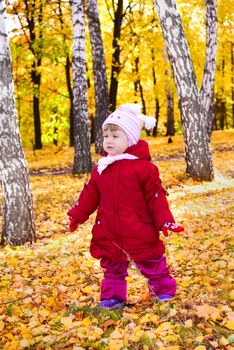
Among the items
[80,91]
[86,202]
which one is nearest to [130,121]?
[86,202]

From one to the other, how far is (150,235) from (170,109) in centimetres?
1785

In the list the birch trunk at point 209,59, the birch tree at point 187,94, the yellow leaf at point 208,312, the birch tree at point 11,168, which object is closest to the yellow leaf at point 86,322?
the yellow leaf at point 208,312

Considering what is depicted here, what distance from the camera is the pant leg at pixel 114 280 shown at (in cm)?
386

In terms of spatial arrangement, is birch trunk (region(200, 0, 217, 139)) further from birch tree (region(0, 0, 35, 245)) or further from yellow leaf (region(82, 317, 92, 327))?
yellow leaf (region(82, 317, 92, 327))

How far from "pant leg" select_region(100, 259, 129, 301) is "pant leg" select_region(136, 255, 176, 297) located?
176mm

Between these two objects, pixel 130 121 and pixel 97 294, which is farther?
pixel 97 294

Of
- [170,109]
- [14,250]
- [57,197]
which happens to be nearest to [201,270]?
[14,250]

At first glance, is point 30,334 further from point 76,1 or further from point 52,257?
point 76,1

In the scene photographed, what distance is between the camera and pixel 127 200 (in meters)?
3.62

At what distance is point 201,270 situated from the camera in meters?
4.97

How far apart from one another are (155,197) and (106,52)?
22.4 meters

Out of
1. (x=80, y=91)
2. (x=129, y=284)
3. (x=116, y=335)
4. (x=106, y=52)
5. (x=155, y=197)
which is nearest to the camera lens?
(x=116, y=335)

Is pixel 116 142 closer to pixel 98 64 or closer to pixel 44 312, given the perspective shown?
pixel 44 312

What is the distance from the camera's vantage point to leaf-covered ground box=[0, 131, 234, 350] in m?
3.37
